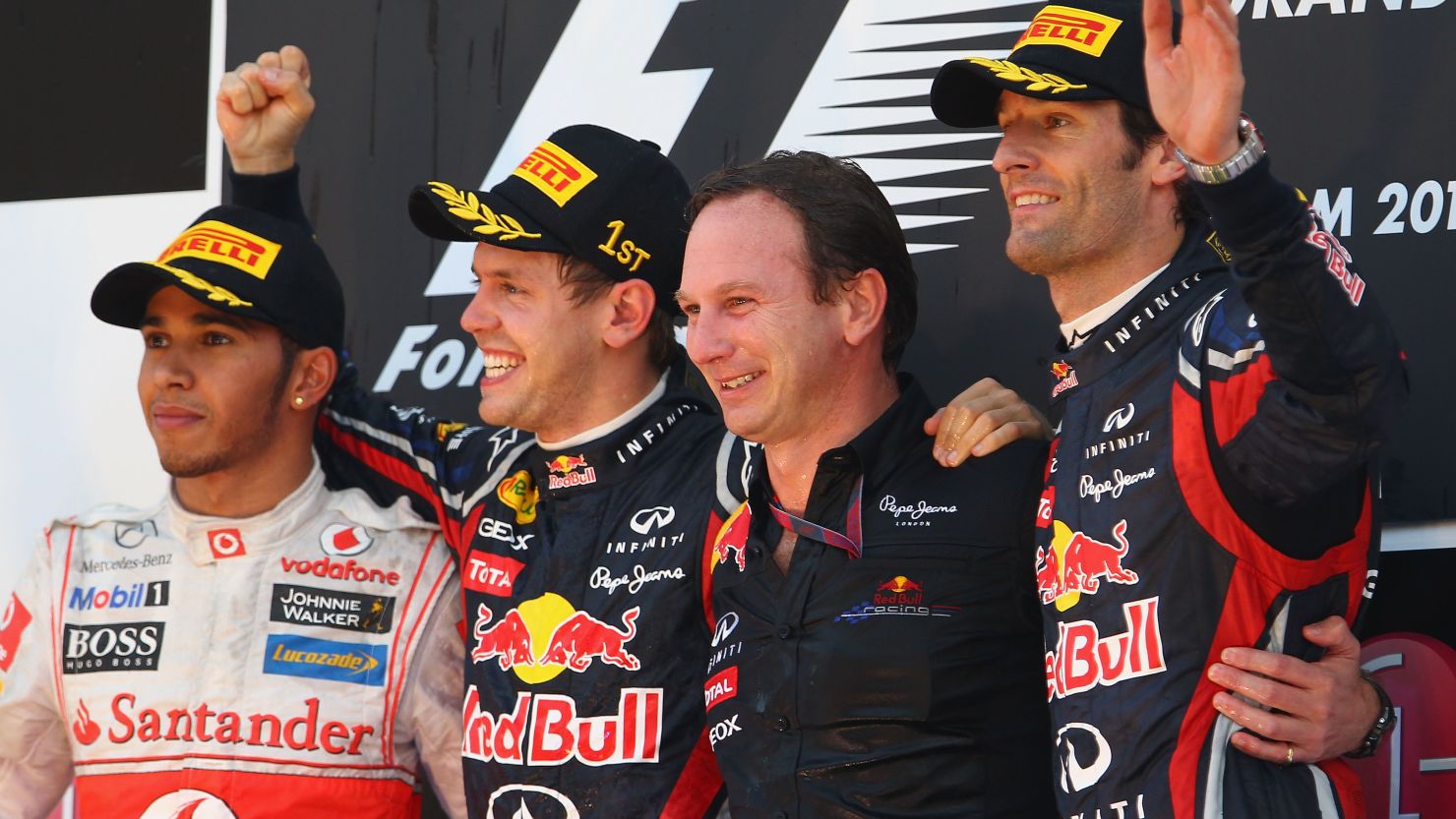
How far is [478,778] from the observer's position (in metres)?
2.67

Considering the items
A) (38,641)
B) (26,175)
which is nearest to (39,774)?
(38,641)

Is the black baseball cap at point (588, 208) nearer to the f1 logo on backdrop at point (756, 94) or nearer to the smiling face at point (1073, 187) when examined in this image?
the f1 logo on backdrop at point (756, 94)

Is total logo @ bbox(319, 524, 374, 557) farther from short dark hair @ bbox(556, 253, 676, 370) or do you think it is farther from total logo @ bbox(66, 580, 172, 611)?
short dark hair @ bbox(556, 253, 676, 370)

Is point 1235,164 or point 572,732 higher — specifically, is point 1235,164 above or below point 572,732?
above

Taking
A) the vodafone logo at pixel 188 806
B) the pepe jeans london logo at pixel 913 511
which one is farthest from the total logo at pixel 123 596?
the pepe jeans london logo at pixel 913 511

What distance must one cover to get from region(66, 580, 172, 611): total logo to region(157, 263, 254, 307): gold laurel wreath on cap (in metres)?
0.48

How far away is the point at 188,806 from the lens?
9.32 feet

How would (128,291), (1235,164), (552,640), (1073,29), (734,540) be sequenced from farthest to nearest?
(128,291) < (552,640) < (734,540) < (1073,29) < (1235,164)

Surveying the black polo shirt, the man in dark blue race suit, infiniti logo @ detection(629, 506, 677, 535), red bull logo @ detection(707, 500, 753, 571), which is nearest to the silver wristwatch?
the man in dark blue race suit

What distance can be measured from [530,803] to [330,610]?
0.57 m

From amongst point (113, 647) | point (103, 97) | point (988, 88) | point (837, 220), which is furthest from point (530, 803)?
point (103, 97)

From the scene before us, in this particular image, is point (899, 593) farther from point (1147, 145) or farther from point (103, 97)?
point (103, 97)

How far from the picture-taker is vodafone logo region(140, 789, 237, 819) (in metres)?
2.83

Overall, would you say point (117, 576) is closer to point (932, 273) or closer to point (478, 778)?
point (478, 778)
